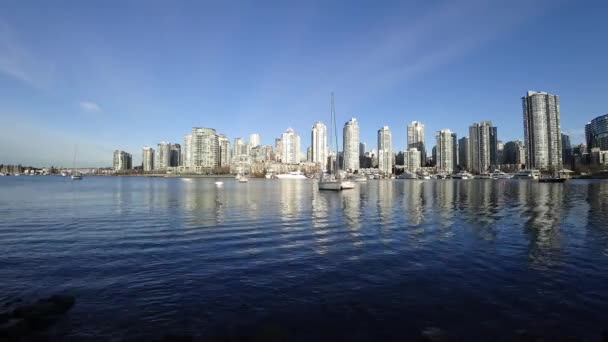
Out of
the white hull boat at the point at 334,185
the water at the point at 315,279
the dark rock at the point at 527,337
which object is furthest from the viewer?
the white hull boat at the point at 334,185

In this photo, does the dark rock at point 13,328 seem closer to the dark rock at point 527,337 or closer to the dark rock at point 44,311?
the dark rock at point 44,311

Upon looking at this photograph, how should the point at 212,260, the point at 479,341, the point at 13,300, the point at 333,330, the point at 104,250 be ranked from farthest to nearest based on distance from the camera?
1. the point at 104,250
2. the point at 212,260
3. the point at 13,300
4. the point at 333,330
5. the point at 479,341

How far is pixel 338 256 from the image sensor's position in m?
17.8

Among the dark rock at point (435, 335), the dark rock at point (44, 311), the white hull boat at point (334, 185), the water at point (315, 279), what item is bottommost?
the dark rock at point (435, 335)

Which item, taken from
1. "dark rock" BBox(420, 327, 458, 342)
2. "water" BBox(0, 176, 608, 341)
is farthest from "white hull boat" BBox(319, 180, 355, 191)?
"dark rock" BBox(420, 327, 458, 342)

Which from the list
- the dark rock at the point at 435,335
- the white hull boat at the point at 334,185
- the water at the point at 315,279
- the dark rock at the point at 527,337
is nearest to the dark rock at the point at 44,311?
the water at the point at 315,279

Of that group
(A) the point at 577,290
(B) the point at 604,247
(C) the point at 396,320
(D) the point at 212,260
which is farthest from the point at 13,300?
(B) the point at 604,247

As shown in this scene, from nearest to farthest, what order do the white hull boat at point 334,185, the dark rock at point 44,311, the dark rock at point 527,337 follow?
1. the dark rock at point 527,337
2. the dark rock at point 44,311
3. the white hull boat at point 334,185

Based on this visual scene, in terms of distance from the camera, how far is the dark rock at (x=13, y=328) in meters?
8.72

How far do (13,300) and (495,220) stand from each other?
34.5 m

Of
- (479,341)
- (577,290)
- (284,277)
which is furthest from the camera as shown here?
(284,277)

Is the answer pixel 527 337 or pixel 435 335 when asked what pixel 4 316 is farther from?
pixel 527 337

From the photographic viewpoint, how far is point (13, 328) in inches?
353

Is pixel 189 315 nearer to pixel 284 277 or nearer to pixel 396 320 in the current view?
pixel 284 277
